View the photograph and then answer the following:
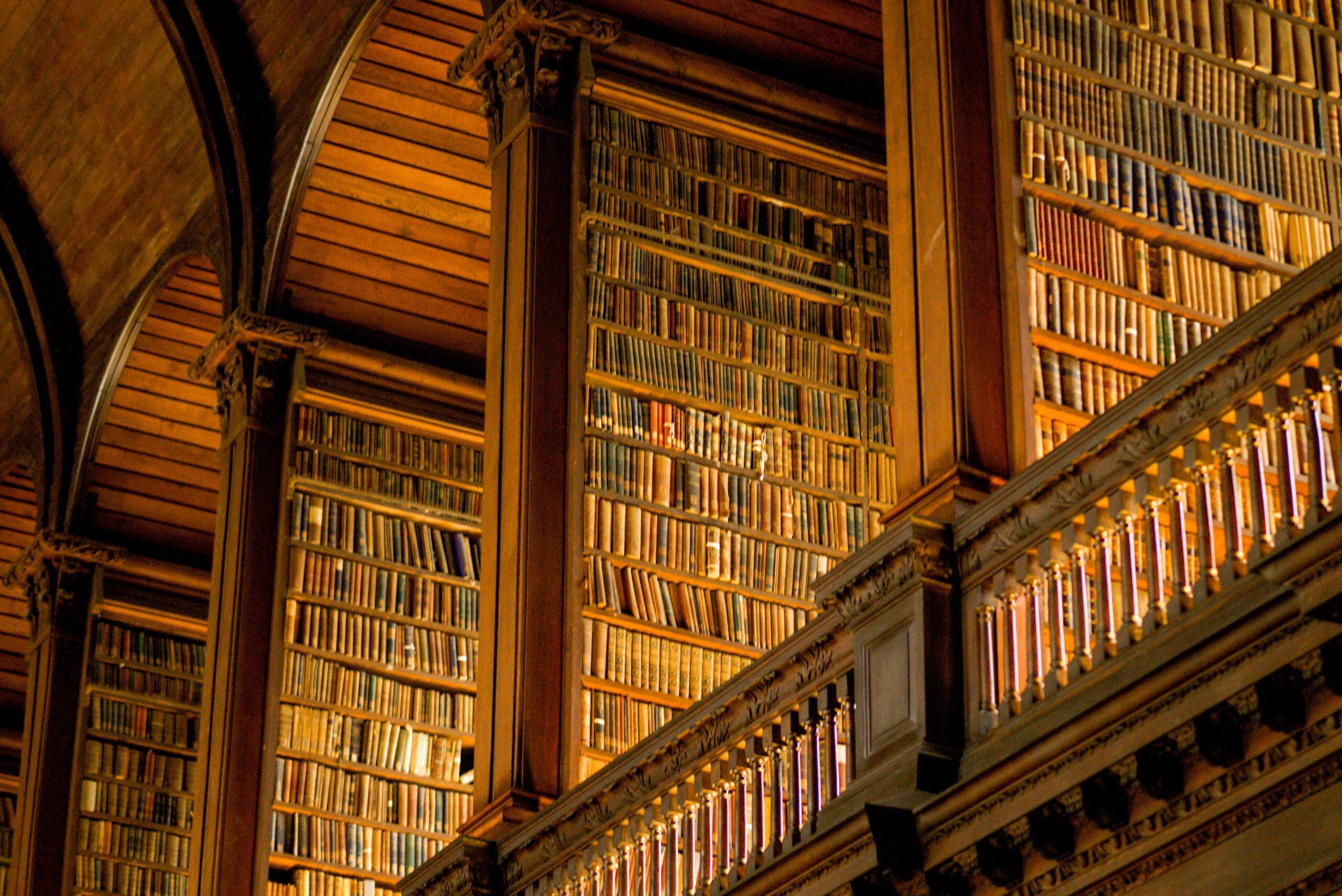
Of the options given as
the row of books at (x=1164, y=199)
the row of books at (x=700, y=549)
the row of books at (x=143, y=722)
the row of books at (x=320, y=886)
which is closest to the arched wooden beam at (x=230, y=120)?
the row of books at (x=320, y=886)

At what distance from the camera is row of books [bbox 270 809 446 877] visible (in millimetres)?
8766

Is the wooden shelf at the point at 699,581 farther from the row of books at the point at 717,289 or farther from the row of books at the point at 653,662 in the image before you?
the row of books at the point at 717,289

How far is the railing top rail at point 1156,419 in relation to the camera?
420cm

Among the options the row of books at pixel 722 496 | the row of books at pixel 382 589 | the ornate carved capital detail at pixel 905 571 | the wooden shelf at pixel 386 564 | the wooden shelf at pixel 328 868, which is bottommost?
the ornate carved capital detail at pixel 905 571

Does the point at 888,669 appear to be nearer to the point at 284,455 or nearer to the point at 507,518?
the point at 507,518

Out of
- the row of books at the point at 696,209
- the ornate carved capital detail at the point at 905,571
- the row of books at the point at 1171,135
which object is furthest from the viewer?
the row of books at the point at 696,209

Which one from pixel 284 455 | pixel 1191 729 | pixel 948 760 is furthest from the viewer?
pixel 284 455

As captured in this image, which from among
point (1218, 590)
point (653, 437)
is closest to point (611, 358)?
point (653, 437)

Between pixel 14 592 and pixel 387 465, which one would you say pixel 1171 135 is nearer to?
pixel 387 465

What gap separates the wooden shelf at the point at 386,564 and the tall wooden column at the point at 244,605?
158mm

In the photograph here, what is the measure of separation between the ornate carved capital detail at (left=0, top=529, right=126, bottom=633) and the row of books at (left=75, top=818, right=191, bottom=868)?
942 mm

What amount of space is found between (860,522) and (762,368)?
0.61 metres

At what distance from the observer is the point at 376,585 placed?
9.34 m

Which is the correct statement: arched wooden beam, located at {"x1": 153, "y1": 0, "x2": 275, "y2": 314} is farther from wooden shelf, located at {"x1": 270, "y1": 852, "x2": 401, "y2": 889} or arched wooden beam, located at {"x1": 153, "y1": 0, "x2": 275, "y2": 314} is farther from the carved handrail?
the carved handrail
